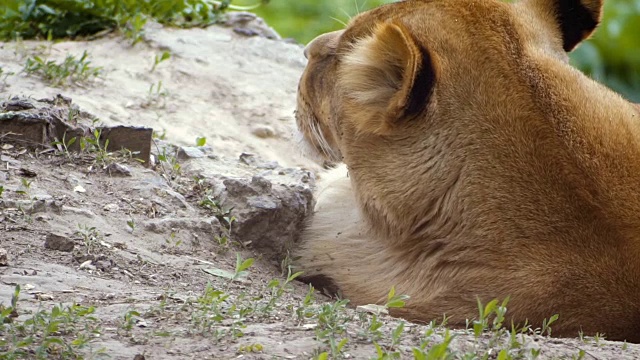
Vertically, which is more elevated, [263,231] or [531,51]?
[531,51]

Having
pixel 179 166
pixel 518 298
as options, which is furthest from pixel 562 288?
pixel 179 166

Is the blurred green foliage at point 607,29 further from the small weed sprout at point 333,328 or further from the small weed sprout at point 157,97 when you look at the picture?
the small weed sprout at point 333,328

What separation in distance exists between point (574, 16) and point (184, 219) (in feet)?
6.60

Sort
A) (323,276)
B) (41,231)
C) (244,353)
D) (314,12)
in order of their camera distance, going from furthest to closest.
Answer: (314,12) → (323,276) → (41,231) → (244,353)

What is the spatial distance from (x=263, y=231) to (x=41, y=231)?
1.10m

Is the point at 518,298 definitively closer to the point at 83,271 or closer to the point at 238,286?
the point at 238,286

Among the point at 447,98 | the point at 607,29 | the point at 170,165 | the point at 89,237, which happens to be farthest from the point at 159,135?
the point at 607,29

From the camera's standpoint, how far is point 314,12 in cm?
1177

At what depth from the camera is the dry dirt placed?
3.54 m

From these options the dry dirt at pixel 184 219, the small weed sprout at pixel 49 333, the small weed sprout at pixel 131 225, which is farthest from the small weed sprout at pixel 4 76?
the small weed sprout at pixel 49 333

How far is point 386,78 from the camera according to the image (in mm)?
4512

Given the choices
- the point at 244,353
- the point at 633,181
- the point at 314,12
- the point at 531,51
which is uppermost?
the point at 531,51

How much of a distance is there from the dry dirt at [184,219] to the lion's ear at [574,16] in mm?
1422

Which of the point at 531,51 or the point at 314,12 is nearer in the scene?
the point at 531,51
